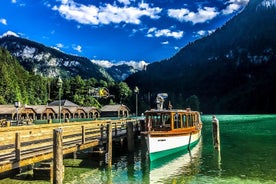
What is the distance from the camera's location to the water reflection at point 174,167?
2178cm

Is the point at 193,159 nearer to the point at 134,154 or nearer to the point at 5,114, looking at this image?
the point at 134,154

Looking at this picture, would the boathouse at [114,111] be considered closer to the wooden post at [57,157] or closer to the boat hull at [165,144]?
the boat hull at [165,144]

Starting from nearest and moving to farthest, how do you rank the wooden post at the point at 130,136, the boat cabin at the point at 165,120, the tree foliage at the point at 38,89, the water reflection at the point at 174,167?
the water reflection at the point at 174,167, the boat cabin at the point at 165,120, the wooden post at the point at 130,136, the tree foliage at the point at 38,89

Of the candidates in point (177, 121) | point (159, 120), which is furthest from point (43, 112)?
point (177, 121)

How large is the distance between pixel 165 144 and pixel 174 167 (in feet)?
11.3

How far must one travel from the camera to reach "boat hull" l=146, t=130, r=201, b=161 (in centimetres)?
2683

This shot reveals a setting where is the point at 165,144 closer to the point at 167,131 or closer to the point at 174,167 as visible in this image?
the point at 167,131

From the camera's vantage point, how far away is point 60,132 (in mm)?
16641

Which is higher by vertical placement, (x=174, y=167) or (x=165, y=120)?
(x=165, y=120)

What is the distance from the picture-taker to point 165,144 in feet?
93.3

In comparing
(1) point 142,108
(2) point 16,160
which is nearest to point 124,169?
(2) point 16,160

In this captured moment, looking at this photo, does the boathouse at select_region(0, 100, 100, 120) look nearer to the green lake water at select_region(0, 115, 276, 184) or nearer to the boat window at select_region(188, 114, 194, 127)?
the boat window at select_region(188, 114, 194, 127)

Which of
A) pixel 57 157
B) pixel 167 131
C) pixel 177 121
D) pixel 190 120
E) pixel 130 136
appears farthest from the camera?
pixel 190 120

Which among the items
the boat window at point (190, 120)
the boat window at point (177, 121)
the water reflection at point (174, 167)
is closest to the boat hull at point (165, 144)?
the water reflection at point (174, 167)
